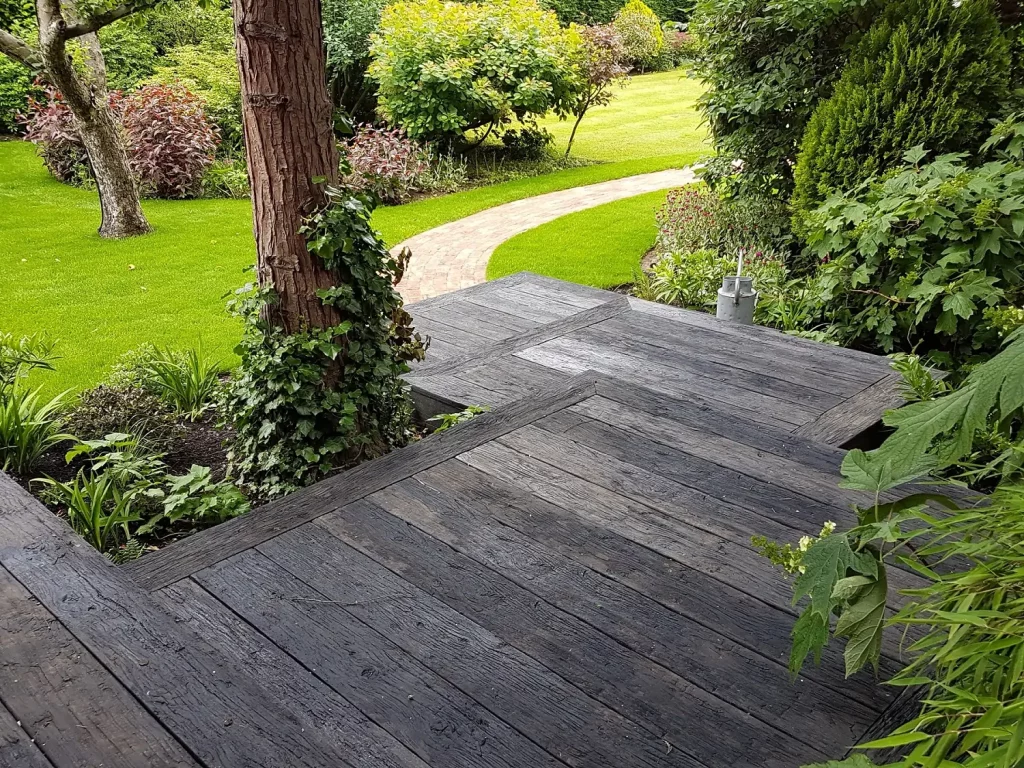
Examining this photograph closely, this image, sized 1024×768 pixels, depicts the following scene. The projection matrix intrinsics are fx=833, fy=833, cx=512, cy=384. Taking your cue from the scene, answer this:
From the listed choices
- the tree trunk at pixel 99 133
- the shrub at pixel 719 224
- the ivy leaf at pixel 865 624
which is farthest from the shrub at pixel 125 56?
the ivy leaf at pixel 865 624

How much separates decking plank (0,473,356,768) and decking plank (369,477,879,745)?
69 cm

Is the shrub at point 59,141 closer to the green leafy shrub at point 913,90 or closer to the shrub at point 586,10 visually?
the green leafy shrub at point 913,90

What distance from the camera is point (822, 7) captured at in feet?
15.3

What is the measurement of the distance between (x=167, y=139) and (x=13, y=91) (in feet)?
14.4

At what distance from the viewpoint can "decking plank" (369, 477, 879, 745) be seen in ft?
5.64

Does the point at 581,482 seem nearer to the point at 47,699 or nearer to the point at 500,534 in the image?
the point at 500,534

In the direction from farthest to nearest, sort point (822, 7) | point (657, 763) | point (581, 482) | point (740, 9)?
1. point (740, 9)
2. point (822, 7)
3. point (581, 482)
4. point (657, 763)

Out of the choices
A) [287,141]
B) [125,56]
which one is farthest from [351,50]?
[287,141]

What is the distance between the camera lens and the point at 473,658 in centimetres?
187

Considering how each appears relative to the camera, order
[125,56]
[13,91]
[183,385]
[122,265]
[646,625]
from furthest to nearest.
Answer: [125,56]
[13,91]
[122,265]
[183,385]
[646,625]

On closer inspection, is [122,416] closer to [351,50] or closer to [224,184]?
[224,184]

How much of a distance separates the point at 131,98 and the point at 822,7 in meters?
7.12

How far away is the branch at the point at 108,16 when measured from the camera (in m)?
5.49

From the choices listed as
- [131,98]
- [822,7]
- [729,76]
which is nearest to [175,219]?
[131,98]
